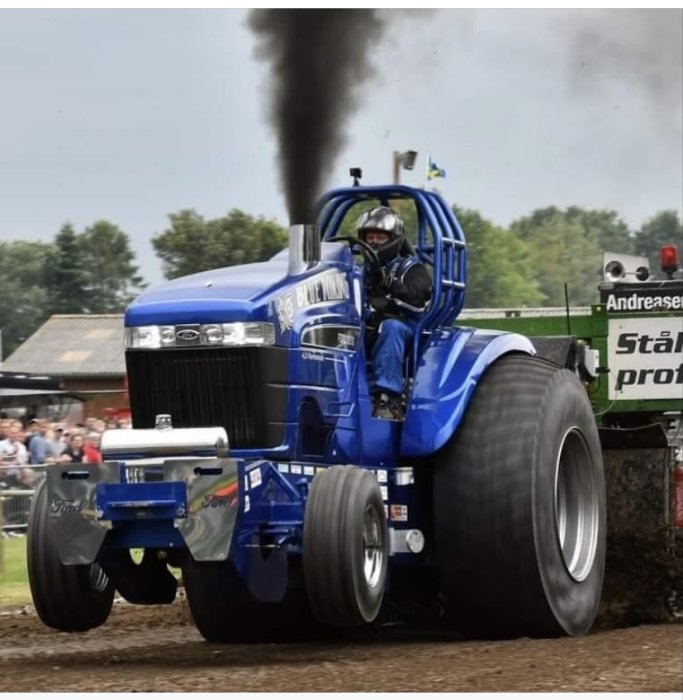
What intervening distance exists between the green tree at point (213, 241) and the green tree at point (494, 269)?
95.8ft

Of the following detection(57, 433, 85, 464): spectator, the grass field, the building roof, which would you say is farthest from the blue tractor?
the building roof

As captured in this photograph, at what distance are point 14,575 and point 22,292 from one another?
29.0 m

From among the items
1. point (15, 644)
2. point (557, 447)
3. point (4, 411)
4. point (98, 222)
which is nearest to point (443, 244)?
point (557, 447)

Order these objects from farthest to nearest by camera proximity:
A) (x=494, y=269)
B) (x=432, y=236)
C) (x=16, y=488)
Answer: (x=494, y=269), (x=16, y=488), (x=432, y=236)

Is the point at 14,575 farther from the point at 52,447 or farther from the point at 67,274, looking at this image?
the point at 67,274

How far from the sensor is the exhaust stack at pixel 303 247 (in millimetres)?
8141

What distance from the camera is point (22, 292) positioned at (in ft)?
136

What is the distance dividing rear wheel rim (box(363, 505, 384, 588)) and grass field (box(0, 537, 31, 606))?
4728 millimetres

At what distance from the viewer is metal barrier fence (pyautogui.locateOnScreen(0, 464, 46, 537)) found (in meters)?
15.1

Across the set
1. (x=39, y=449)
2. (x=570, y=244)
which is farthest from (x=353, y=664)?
(x=570, y=244)

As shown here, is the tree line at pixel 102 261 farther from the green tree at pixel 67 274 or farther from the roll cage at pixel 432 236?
the roll cage at pixel 432 236

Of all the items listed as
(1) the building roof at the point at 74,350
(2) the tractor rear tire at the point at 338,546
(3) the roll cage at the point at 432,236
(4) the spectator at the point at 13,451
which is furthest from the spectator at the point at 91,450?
(1) the building roof at the point at 74,350

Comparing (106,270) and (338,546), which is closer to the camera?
(338,546)

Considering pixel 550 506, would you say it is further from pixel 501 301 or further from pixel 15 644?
pixel 501 301
